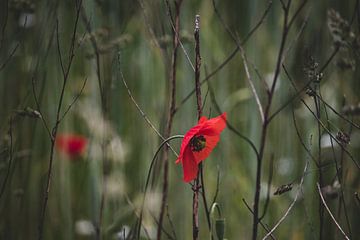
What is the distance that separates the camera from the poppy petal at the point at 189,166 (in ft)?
3.51

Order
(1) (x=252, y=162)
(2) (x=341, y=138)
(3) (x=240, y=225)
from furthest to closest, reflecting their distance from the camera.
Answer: (1) (x=252, y=162)
(3) (x=240, y=225)
(2) (x=341, y=138)

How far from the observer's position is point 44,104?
79.8 inches

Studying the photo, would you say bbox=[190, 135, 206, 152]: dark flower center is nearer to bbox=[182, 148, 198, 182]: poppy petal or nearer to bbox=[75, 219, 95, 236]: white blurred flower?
bbox=[182, 148, 198, 182]: poppy petal

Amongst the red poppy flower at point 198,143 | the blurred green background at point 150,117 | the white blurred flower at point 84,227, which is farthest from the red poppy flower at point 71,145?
the red poppy flower at point 198,143

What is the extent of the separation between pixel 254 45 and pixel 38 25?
24.0 inches

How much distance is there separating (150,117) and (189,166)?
3.32 ft

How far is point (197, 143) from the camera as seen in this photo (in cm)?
110

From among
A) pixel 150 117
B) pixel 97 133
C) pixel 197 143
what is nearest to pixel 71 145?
pixel 97 133

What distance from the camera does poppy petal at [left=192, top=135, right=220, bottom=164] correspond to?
108 centimetres

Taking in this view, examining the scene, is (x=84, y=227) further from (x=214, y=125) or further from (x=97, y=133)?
(x=214, y=125)

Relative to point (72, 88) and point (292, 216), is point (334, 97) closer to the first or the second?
point (292, 216)

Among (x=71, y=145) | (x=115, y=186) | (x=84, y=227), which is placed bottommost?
(x=84, y=227)

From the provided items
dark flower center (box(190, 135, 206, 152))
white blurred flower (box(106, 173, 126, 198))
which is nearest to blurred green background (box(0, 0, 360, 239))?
white blurred flower (box(106, 173, 126, 198))

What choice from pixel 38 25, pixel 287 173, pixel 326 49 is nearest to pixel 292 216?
pixel 287 173
